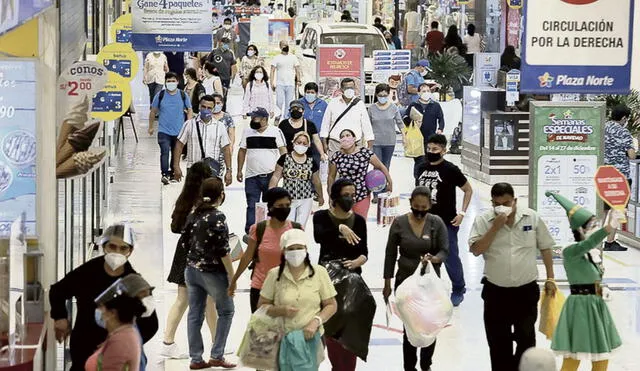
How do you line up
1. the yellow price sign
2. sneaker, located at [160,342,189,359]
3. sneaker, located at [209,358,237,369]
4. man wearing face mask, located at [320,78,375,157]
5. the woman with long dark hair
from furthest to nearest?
1. man wearing face mask, located at [320,78,375,157]
2. the yellow price sign
3. sneaker, located at [160,342,189,359]
4. the woman with long dark hair
5. sneaker, located at [209,358,237,369]

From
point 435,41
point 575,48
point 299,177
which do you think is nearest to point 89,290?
point 575,48

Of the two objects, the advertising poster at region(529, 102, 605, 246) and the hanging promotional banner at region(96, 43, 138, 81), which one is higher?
the hanging promotional banner at region(96, 43, 138, 81)

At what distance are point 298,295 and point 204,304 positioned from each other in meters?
2.13

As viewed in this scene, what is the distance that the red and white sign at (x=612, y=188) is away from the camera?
32.5 ft

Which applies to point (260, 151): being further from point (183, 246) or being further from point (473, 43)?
point (473, 43)

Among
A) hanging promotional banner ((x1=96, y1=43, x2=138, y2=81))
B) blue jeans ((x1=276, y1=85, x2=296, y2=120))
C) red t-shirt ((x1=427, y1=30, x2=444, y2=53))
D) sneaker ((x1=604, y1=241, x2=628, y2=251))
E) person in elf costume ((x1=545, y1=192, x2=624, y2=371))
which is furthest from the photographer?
red t-shirt ((x1=427, y1=30, x2=444, y2=53))

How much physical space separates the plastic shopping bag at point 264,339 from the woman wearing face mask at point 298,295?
50mm

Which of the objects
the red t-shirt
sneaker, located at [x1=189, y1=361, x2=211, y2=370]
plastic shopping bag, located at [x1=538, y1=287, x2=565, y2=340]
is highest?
the red t-shirt

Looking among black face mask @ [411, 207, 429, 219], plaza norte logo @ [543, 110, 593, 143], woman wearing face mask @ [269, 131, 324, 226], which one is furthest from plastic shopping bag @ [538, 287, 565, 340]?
woman wearing face mask @ [269, 131, 324, 226]

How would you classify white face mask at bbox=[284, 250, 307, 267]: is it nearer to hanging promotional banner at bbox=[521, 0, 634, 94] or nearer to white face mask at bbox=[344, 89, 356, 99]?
hanging promotional banner at bbox=[521, 0, 634, 94]

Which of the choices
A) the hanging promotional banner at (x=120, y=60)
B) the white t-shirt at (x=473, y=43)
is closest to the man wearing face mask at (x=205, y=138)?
the hanging promotional banner at (x=120, y=60)

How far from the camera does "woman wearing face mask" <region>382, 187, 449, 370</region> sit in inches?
432

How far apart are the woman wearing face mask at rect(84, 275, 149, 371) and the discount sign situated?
→ 3.77 m

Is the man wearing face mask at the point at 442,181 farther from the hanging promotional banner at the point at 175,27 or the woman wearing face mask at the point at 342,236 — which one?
the hanging promotional banner at the point at 175,27
